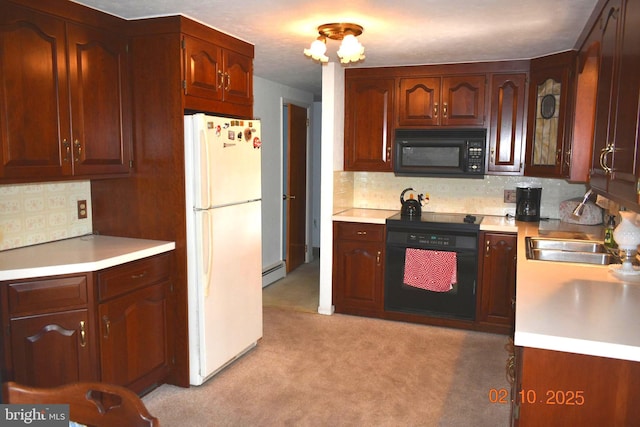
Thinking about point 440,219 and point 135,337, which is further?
point 440,219

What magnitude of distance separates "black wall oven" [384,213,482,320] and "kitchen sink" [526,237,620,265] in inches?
29.5

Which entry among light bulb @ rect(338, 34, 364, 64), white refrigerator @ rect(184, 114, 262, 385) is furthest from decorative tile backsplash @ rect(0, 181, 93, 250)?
light bulb @ rect(338, 34, 364, 64)

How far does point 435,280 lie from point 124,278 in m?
2.45

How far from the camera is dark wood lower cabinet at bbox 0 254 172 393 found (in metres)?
2.22

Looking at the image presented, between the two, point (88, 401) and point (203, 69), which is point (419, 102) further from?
point (88, 401)

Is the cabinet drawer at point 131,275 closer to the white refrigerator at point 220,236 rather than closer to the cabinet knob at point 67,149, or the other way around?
the white refrigerator at point 220,236

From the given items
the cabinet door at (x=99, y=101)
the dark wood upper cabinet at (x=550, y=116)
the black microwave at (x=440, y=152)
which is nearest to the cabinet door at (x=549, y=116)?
the dark wood upper cabinet at (x=550, y=116)

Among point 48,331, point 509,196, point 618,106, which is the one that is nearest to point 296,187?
point 509,196

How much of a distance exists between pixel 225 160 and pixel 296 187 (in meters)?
3.04

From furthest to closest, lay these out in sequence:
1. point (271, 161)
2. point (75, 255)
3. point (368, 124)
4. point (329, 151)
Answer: point (271, 161)
point (368, 124)
point (329, 151)
point (75, 255)

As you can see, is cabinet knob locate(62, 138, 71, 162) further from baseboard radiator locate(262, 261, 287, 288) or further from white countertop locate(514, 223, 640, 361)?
baseboard radiator locate(262, 261, 287, 288)

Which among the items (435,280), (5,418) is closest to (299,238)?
(435,280)

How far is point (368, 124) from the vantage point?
4.45 metres

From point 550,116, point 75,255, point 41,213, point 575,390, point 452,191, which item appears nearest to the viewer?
point 575,390
